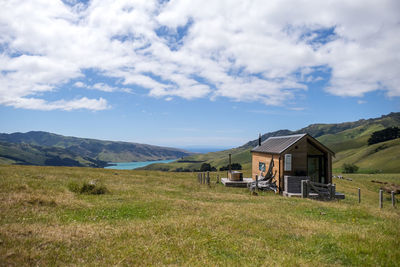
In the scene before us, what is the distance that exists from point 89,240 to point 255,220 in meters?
8.09

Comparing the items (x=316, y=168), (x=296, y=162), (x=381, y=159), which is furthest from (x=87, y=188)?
(x=381, y=159)

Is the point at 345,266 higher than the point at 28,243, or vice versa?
the point at 28,243

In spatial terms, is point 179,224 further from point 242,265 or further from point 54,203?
point 54,203

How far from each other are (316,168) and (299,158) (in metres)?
4.32

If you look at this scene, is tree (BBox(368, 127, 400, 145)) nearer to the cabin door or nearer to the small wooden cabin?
the cabin door

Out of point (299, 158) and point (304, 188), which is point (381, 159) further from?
point (304, 188)

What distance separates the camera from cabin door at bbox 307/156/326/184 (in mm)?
33406

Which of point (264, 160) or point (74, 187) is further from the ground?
point (264, 160)

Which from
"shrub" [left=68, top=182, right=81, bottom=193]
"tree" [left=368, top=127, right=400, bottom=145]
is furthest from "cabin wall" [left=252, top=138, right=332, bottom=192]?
"tree" [left=368, top=127, right=400, bottom=145]

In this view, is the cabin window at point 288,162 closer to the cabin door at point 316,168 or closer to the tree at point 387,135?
the cabin door at point 316,168

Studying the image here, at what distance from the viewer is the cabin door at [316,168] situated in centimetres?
3341

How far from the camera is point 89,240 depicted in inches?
340

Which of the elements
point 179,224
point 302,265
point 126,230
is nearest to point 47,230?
point 126,230

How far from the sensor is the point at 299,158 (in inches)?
1235
